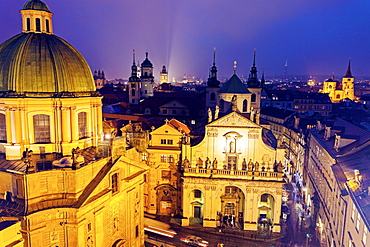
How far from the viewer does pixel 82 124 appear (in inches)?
1359

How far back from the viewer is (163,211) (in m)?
51.2

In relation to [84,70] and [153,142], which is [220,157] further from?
[84,70]

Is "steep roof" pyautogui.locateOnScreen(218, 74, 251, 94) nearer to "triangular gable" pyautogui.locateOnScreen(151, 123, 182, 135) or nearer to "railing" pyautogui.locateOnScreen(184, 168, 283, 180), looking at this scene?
"triangular gable" pyautogui.locateOnScreen(151, 123, 182, 135)

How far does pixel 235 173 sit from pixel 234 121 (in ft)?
25.8

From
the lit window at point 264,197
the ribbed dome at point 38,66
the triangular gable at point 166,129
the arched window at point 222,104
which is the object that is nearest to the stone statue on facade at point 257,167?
the lit window at point 264,197

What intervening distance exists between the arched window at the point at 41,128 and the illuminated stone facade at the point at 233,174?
2130 centimetres

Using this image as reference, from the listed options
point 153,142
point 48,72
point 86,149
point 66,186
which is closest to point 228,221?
point 153,142

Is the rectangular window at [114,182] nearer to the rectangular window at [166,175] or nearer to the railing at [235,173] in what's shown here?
the railing at [235,173]

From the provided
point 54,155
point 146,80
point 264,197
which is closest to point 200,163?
point 264,197

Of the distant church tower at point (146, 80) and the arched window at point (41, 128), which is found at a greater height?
the distant church tower at point (146, 80)

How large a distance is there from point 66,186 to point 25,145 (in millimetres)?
7163

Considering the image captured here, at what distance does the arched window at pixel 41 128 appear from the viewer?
103 feet

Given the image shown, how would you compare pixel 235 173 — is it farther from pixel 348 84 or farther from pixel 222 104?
pixel 348 84

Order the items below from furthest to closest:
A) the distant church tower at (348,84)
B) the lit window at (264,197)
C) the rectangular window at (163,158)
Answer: the distant church tower at (348,84) < the rectangular window at (163,158) < the lit window at (264,197)
